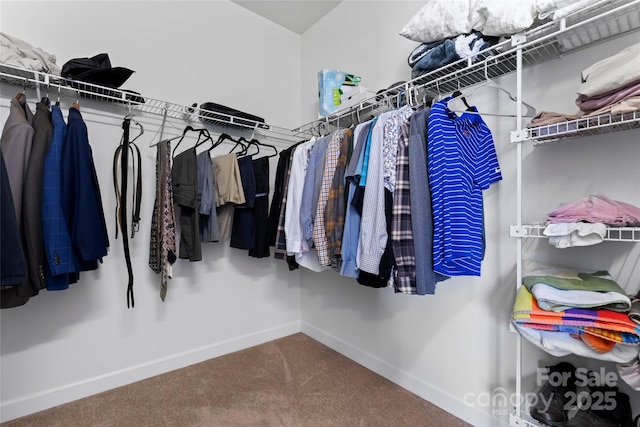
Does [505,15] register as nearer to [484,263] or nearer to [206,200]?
[484,263]

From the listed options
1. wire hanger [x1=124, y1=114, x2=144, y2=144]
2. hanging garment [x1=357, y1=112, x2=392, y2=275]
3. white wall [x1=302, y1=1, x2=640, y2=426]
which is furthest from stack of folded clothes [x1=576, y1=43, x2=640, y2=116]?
wire hanger [x1=124, y1=114, x2=144, y2=144]

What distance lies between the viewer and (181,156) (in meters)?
1.75

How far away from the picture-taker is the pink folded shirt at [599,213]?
897 mm

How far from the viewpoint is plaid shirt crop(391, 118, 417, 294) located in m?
1.13

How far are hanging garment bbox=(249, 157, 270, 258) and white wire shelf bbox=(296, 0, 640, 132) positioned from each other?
76cm

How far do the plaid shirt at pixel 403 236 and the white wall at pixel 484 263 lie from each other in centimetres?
57

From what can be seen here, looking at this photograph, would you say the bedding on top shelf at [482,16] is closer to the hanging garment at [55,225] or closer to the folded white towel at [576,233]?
the folded white towel at [576,233]

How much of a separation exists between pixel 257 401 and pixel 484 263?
4.69 feet

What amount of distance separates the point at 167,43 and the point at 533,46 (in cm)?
207

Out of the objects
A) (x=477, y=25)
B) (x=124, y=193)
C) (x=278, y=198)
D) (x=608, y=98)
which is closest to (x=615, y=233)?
(x=608, y=98)

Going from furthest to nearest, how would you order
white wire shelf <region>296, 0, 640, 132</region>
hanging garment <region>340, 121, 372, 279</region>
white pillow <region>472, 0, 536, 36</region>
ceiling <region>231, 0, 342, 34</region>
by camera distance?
ceiling <region>231, 0, 342, 34</region>
hanging garment <region>340, 121, 372, 279</region>
white pillow <region>472, 0, 536, 36</region>
white wire shelf <region>296, 0, 640, 132</region>

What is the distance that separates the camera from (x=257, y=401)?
1674 millimetres

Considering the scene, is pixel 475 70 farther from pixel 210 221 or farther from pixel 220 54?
pixel 220 54

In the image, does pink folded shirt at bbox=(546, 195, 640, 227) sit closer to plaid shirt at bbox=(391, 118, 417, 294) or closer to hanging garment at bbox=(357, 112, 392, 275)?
plaid shirt at bbox=(391, 118, 417, 294)
